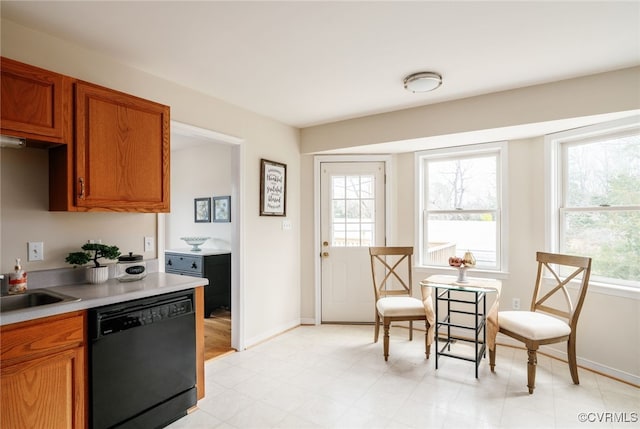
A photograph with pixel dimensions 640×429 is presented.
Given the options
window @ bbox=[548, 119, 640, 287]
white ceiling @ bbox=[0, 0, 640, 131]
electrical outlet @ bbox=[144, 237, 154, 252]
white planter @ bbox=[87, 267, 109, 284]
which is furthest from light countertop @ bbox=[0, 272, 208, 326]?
window @ bbox=[548, 119, 640, 287]

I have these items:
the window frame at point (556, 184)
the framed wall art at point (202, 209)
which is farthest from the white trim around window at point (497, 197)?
the framed wall art at point (202, 209)

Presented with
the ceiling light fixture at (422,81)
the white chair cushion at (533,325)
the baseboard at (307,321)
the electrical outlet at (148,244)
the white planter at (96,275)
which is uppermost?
the ceiling light fixture at (422,81)

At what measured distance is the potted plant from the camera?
2.16 m

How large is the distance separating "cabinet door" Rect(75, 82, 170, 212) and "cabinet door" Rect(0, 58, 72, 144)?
0.07 meters

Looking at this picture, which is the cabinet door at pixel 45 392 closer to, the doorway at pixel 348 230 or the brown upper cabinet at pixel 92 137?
the brown upper cabinet at pixel 92 137

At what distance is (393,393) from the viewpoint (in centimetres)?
258

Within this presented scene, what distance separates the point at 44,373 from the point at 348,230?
3.17 meters

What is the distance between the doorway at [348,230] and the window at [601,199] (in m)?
1.79

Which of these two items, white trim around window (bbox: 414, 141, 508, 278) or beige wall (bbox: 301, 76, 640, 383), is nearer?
beige wall (bbox: 301, 76, 640, 383)

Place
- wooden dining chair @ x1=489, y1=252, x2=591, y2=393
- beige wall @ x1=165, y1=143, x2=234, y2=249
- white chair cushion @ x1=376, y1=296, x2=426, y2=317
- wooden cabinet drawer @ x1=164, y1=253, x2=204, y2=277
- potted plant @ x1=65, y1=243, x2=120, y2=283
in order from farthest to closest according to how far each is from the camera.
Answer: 1. beige wall @ x1=165, y1=143, x2=234, y2=249
2. wooden cabinet drawer @ x1=164, y1=253, x2=204, y2=277
3. white chair cushion @ x1=376, y1=296, x2=426, y2=317
4. wooden dining chair @ x1=489, y1=252, x2=591, y2=393
5. potted plant @ x1=65, y1=243, x2=120, y2=283

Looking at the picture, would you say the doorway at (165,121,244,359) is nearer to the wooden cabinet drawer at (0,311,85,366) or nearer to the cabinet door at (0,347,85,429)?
the cabinet door at (0,347,85,429)

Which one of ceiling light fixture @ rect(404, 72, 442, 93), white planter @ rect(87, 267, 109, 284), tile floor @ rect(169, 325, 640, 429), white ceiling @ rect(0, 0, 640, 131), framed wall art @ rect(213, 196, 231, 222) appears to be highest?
white ceiling @ rect(0, 0, 640, 131)

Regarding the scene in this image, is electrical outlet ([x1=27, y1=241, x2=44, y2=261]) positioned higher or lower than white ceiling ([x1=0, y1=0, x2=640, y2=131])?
lower

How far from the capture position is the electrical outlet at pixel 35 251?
203cm
